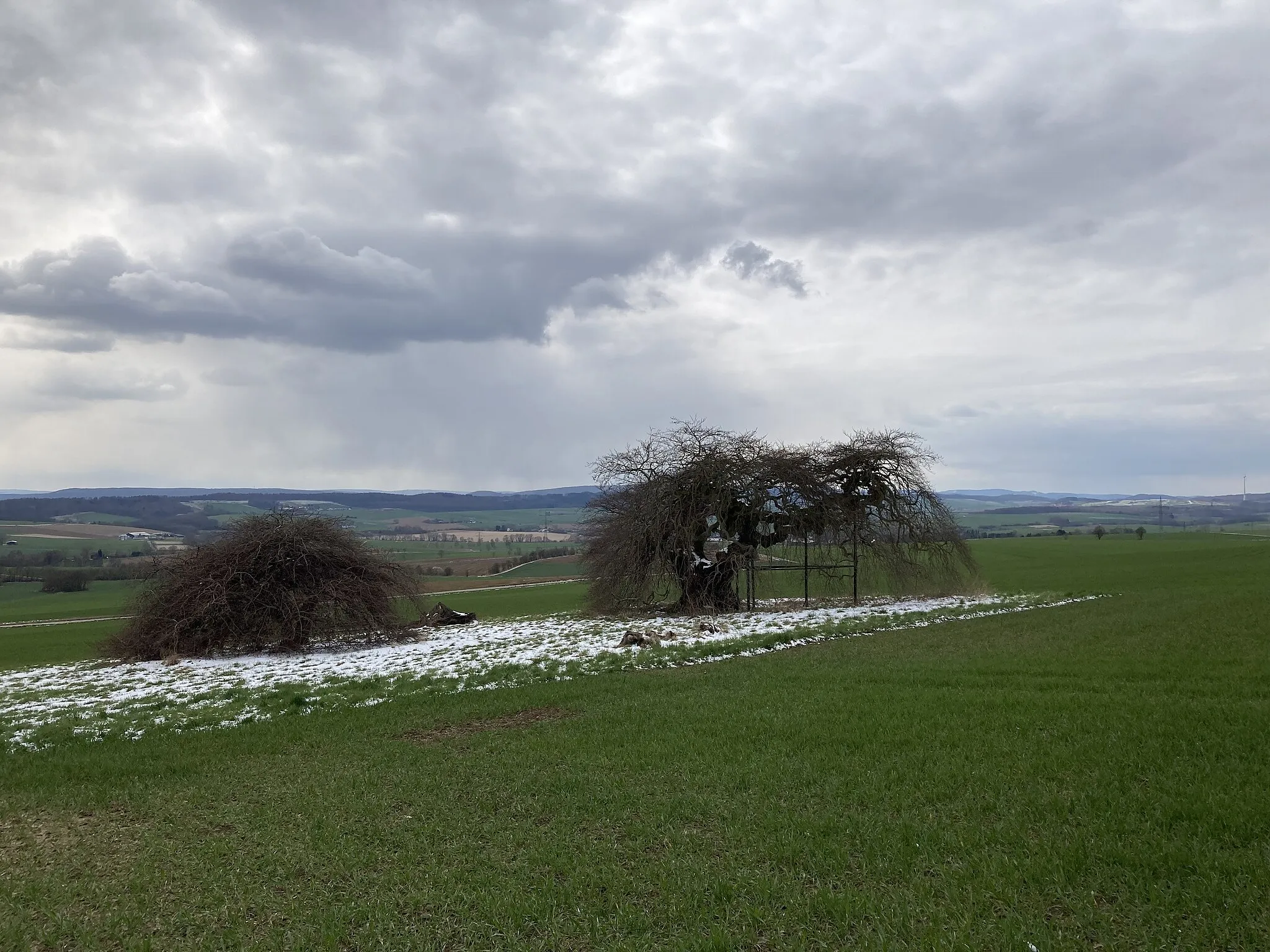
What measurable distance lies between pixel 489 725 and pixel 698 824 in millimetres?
5475

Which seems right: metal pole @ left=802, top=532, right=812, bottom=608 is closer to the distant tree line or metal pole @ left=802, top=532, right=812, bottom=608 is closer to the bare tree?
the bare tree

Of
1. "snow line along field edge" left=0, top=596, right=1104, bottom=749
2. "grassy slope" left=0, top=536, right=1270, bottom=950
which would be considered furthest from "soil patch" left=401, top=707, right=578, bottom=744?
"snow line along field edge" left=0, top=596, right=1104, bottom=749

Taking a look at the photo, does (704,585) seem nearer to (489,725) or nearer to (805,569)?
(805,569)

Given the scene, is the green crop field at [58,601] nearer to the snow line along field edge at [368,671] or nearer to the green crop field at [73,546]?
the green crop field at [73,546]

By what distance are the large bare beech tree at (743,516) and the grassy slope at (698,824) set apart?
13.1 meters

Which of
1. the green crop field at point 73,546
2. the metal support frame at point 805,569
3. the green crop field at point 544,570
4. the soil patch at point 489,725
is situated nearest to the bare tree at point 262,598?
the metal support frame at point 805,569

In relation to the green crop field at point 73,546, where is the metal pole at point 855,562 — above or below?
above

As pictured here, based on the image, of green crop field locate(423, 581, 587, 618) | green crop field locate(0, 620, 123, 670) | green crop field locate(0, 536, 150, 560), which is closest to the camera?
green crop field locate(0, 620, 123, 670)

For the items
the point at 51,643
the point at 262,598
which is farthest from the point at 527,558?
the point at 262,598

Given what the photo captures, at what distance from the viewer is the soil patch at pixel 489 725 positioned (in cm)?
1076

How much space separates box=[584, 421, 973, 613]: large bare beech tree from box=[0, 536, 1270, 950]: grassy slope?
43.0 feet

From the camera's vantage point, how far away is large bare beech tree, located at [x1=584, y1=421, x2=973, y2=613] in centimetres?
2569

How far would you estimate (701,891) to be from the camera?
5.48 m

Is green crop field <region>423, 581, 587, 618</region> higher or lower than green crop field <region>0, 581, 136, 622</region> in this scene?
higher
